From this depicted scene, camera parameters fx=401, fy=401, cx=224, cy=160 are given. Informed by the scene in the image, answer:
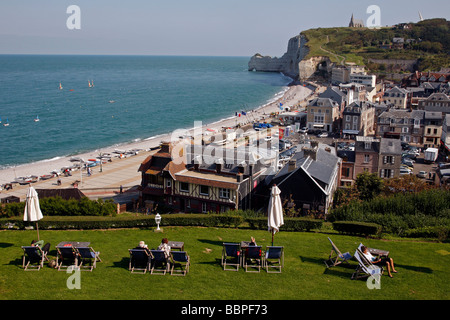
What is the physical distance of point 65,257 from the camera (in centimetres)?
1247

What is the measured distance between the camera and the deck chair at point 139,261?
11974 millimetres

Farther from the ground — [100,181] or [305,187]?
[305,187]

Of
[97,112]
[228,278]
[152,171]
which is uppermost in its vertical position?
[228,278]

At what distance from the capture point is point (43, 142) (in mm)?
72188

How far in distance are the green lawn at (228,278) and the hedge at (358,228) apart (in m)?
1.15

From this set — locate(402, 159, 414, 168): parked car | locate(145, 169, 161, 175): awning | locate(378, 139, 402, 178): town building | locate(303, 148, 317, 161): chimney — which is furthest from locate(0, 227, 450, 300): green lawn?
locate(402, 159, 414, 168): parked car

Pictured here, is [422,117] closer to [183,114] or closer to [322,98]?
[322,98]

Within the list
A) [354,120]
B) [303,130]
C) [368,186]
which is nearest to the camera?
[368,186]

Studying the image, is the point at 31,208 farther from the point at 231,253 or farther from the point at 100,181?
the point at 100,181

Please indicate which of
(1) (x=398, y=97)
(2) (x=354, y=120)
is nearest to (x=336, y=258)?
(2) (x=354, y=120)

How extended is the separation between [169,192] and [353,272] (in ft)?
66.4

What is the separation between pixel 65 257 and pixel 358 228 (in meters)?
11.2

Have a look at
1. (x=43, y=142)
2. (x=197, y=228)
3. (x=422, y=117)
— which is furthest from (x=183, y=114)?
(x=197, y=228)
